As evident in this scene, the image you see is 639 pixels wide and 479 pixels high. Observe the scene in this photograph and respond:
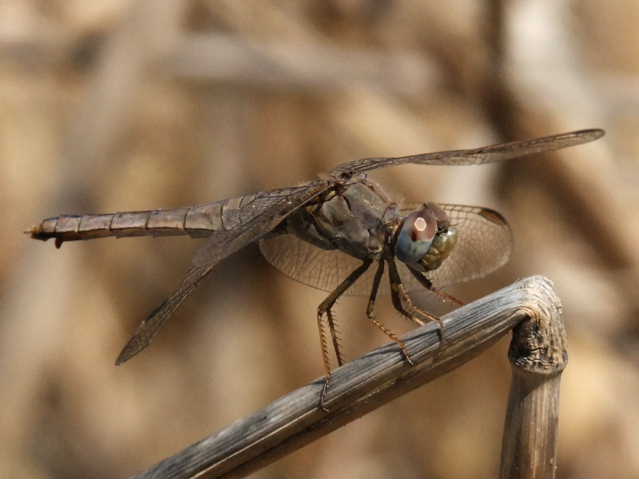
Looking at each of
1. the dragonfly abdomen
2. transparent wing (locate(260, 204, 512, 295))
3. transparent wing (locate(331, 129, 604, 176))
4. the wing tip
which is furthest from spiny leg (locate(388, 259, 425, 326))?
the wing tip

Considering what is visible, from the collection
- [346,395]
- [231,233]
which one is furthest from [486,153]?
[346,395]

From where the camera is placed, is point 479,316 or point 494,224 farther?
point 494,224

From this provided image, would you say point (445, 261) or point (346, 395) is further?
point (445, 261)

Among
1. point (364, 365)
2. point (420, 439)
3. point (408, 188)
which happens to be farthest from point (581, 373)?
point (364, 365)

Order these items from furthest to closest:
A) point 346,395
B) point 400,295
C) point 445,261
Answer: point 445,261 < point 400,295 < point 346,395

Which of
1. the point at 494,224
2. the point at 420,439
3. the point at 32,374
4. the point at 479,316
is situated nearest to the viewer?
the point at 479,316

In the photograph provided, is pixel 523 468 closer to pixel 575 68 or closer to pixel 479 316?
pixel 479 316

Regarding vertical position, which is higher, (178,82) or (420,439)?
(178,82)

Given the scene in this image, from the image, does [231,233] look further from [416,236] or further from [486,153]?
[486,153]
